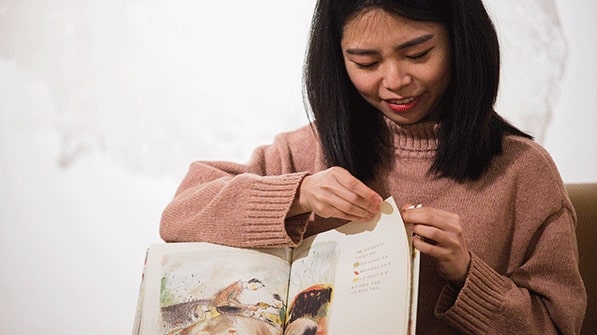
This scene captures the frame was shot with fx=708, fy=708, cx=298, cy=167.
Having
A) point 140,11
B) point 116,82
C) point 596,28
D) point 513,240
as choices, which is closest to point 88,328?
point 116,82

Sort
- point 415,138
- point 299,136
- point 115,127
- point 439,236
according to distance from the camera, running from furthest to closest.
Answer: point 115,127, point 299,136, point 415,138, point 439,236

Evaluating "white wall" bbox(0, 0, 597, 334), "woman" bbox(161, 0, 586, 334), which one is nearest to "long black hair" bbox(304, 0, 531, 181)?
"woman" bbox(161, 0, 586, 334)

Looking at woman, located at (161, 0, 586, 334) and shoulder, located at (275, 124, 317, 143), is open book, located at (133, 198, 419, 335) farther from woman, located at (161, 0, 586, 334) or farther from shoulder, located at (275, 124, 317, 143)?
shoulder, located at (275, 124, 317, 143)

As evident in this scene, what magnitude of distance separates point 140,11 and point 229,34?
0.61ft

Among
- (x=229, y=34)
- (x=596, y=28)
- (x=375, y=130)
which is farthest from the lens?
(x=229, y=34)

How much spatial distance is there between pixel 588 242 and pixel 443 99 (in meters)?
0.36

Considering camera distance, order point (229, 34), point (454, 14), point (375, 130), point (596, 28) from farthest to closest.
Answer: point (229, 34), point (596, 28), point (375, 130), point (454, 14)

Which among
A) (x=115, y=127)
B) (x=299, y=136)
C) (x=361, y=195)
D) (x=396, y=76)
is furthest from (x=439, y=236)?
(x=115, y=127)

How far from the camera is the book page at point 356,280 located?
28.3 inches

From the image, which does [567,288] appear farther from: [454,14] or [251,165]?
[251,165]

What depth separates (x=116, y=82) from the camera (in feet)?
4.54

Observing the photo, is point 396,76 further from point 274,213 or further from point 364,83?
point 274,213

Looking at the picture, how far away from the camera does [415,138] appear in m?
0.94

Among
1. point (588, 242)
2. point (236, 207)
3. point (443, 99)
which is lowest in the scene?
point (588, 242)
